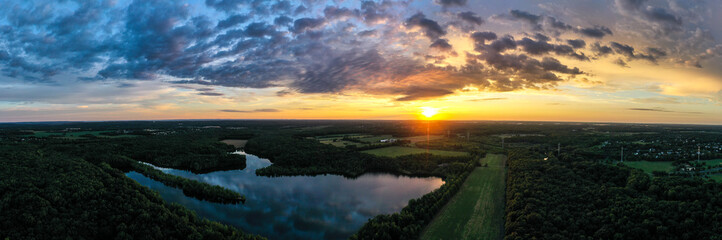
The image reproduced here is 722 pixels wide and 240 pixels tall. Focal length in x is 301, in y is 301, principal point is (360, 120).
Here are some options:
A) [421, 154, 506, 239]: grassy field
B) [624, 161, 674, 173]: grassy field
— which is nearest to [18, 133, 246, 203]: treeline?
[421, 154, 506, 239]: grassy field

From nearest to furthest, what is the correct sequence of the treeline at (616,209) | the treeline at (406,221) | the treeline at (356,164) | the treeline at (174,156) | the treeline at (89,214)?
the treeline at (616,209) < the treeline at (406,221) < the treeline at (89,214) < the treeline at (356,164) < the treeline at (174,156)

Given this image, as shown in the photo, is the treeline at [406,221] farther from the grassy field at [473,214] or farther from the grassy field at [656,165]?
the grassy field at [656,165]

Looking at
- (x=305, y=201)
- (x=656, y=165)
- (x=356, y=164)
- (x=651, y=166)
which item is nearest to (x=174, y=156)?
(x=356, y=164)

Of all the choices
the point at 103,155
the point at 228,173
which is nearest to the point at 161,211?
the point at 228,173

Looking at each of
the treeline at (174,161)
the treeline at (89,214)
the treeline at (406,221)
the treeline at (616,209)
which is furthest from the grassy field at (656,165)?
the treeline at (174,161)

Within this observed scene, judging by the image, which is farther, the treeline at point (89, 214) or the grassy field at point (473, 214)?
the grassy field at point (473, 214)

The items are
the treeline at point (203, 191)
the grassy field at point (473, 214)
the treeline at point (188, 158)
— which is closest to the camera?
the grassy field at point (473, 214)
